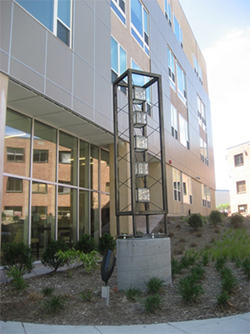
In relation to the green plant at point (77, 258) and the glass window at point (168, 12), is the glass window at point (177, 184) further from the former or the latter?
the green plant at point (77, 258)

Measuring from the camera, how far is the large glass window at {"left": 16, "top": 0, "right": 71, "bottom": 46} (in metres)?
8.80

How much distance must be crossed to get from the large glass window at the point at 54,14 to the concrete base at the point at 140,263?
6728mm

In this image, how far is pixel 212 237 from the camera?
45.2ft

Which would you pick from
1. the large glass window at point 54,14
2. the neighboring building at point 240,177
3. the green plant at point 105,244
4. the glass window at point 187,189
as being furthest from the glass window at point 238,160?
the large glass window at point 54,14

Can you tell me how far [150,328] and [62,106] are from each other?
7.02 meters

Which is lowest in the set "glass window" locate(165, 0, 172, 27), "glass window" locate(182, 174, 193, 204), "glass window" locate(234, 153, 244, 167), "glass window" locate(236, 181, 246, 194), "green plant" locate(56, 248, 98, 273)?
"green plant" locate(56, 248, 98, 273)

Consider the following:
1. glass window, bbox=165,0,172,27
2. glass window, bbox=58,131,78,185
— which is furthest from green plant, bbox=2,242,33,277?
glass window, bbox=165,0,172,27

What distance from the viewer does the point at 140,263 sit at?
6.57m

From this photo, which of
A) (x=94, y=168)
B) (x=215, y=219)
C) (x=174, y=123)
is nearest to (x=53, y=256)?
(x=94, y=168)

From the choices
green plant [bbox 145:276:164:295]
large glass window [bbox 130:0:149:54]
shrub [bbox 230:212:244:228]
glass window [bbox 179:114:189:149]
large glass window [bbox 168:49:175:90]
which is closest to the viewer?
green plant [bbox 145:276:164:295]

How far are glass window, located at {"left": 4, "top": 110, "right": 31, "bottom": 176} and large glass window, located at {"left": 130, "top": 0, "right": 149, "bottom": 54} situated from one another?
8499 mm

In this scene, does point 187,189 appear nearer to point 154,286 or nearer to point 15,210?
point 15,210

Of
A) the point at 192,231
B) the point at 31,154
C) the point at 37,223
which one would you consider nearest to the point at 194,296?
the point at 37,223

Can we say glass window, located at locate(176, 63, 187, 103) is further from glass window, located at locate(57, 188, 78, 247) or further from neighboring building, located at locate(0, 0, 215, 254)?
glass window, located at locate(57, 188, 78, 247)
